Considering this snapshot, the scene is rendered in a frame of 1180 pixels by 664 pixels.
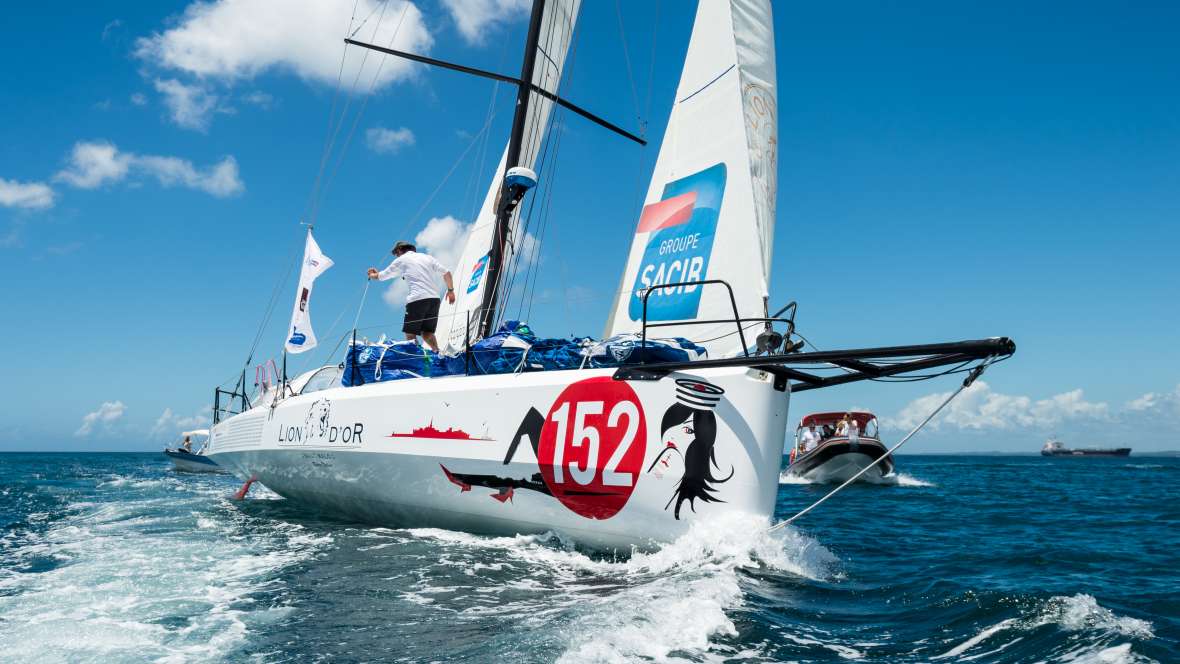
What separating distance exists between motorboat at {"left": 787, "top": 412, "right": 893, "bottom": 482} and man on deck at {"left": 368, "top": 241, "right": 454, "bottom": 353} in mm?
13445

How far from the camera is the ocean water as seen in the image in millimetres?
3717

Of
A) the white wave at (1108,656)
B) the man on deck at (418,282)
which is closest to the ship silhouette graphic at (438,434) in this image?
the man on deck at (418,282)

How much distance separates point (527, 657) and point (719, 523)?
231 cm

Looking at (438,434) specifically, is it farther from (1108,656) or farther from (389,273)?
(1108,656)

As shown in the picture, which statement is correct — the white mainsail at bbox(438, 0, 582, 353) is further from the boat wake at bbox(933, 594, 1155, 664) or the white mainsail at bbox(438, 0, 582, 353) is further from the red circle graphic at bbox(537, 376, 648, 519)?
the boat wake at bbox(933, 594, 1155, 664)

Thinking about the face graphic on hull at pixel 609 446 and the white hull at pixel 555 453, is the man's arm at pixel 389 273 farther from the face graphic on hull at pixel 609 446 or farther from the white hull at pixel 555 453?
the face graphic on hull at pixel 609 446

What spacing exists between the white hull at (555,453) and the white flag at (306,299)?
1649mm

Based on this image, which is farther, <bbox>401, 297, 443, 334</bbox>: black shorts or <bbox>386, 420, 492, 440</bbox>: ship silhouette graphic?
<bbox>401, 297, 443, 334</bbox>: black shorts

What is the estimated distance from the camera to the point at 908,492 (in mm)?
17406

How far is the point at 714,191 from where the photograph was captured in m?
7.75

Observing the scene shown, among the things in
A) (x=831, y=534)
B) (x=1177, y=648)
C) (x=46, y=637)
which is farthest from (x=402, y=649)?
(x=831, y=534)

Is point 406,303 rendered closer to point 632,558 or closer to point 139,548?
point 139,548

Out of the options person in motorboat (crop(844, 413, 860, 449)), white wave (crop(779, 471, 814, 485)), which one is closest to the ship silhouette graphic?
person in motorboat (crop(844, 413, 860, 449))

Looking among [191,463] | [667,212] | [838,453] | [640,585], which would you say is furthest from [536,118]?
[191,463]
